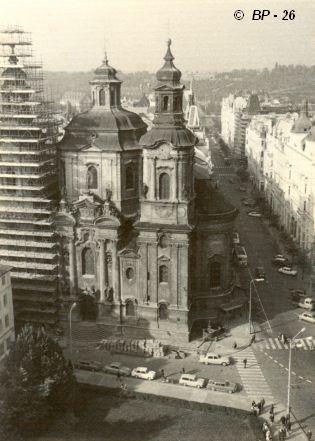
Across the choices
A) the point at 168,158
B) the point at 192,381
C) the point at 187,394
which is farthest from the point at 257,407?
the point at 168,158

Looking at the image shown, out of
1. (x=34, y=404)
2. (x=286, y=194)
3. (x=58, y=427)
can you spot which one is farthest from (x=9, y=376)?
(x=286, y=194)

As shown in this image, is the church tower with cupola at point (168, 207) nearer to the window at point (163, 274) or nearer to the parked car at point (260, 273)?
the window at point (163, 274)

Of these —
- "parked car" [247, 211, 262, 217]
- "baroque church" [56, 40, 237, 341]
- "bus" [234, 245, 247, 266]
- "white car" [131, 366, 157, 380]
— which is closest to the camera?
"white car" [131, 366, 157, 380]

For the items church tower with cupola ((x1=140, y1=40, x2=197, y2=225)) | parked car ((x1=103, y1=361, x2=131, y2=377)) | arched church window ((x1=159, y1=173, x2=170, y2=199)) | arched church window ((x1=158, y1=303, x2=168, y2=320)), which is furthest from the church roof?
parked car ((x1=103, y1=361, x2=131, y2=377))

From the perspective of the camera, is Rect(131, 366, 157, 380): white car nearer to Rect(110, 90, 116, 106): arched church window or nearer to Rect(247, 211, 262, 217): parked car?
Rect(110, 90, 116, 106): arched church window

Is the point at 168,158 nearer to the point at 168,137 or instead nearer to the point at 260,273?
the point at 168,137

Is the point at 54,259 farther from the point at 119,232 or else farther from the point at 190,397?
the point at 190,397
